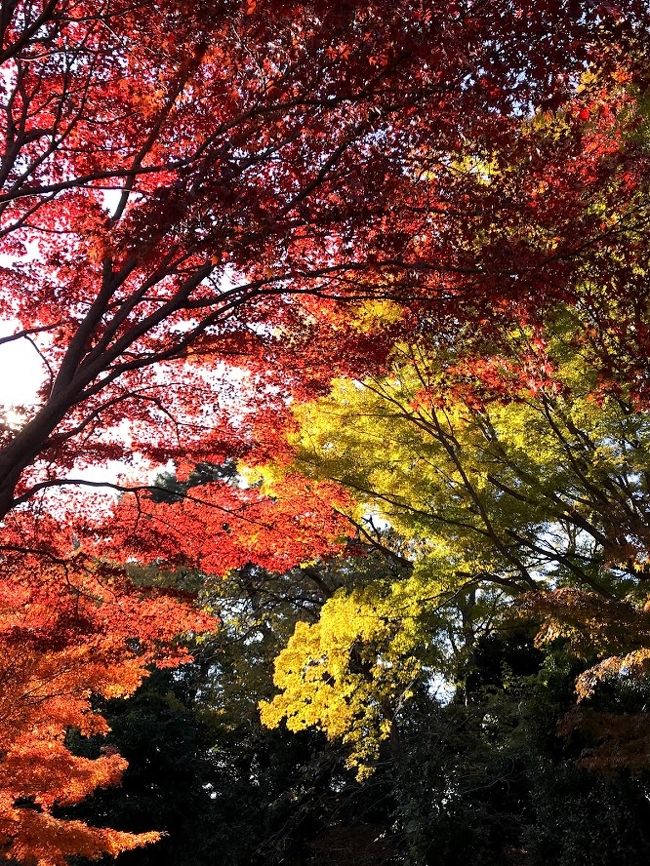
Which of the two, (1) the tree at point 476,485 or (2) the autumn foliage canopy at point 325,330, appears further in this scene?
(1) the tree at point 476,485

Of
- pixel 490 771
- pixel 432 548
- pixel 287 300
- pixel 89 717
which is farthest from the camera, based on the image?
pixel 490 771

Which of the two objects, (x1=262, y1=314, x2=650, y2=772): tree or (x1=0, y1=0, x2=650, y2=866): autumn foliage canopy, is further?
(x1=262, y1=314, x2=650, y2=772): tree

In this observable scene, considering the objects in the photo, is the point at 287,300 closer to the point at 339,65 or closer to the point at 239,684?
the point at 339,65

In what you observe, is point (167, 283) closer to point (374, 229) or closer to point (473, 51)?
point (374, 229)

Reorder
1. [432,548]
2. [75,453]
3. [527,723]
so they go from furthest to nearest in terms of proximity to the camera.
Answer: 1. [527,723]
2. [432,548]
3. [75,453]

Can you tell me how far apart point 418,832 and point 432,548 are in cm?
566

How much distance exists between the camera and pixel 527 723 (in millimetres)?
12242

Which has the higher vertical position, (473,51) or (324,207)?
(473,51)

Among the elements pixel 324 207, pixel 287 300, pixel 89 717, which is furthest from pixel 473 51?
pixel 89 717

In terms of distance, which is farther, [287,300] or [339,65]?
[287,300]

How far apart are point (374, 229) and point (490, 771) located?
37.8ft

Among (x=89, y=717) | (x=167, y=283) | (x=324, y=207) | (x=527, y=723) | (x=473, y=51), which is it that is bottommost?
(x=527, y=723)

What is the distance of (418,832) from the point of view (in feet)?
41.1

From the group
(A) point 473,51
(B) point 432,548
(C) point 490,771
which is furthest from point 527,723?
(A) point 473,51
